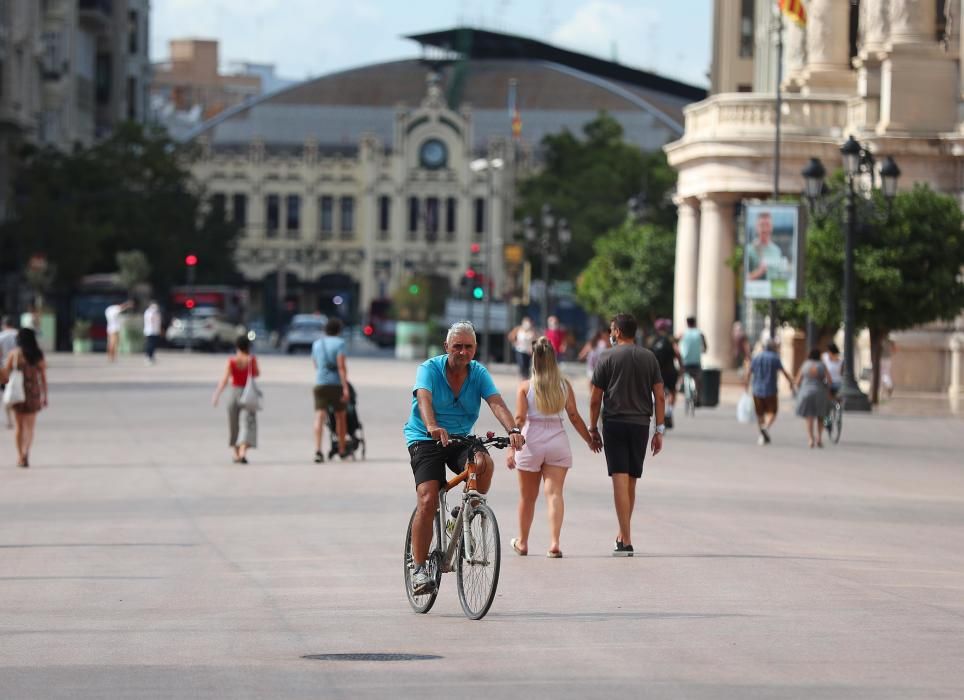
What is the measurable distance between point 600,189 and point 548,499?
82260 mm

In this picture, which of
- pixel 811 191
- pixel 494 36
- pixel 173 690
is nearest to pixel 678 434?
pixel 811 191

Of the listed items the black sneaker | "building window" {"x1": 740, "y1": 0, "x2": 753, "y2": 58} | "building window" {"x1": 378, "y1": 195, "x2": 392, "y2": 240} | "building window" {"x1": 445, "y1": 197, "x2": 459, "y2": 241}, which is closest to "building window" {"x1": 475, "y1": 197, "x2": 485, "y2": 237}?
"building window" {"x1": 445, "y1": 197, "x2": 459, "y2": 241}

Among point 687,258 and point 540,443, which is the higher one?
point 687,258

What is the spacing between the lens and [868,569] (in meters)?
15.1

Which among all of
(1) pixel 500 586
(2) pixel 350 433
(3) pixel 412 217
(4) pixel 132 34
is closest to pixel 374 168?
(3) pixel 412 217

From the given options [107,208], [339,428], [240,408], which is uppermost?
[107,208]

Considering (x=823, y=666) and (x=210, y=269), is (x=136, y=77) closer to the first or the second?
(x=210, y=269)

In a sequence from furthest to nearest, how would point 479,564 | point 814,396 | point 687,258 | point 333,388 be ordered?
point 687,258 < point 814,396 < point 333,388 < point 479,564

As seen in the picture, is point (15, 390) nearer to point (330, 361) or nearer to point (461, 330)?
point (330, 361)

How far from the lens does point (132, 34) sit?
115 meters

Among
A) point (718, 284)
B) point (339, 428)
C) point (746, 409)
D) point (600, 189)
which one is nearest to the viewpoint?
point (339, 428)

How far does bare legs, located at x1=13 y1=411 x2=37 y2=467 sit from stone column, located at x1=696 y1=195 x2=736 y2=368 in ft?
100

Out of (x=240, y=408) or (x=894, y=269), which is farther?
(x=894, y=269)

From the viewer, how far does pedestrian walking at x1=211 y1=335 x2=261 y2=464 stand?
84.0 ft
